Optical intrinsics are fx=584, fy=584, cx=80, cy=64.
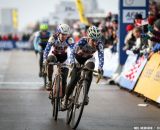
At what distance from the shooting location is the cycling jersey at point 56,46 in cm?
1238

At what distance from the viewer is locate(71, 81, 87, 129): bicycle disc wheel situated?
10.7 meters

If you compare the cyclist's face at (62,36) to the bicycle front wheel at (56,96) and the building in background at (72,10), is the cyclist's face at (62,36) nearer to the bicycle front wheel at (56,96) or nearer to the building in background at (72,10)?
the bicycle front wheel at (56,96)

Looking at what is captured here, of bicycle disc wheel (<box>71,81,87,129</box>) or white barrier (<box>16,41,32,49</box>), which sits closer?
bicycle disc wheel (<box>71,81,87,129</box>)

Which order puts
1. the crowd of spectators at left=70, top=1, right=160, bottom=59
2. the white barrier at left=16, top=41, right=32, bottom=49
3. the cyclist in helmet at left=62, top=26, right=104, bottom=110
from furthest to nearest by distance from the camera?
the white barrier at left=16, top=41, right=32, bottom=49 < the crowd of spectators at left=70, top=1, right=160, bottom=59 < the cyclist in helmet at left=62, top=26, right=104, bottom=110

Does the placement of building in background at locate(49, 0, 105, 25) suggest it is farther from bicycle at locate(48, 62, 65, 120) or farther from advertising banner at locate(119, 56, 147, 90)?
bicycle at locate(48, 62, 65, 120)

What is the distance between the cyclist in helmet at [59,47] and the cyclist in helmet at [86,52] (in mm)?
589

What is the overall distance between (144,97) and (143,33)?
3.04m

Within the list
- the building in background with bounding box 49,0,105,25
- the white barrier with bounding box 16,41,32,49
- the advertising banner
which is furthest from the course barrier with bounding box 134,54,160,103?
the white barrier with bounding box 16,41,32,49

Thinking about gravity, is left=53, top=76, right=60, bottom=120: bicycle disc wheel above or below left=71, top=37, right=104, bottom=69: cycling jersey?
below

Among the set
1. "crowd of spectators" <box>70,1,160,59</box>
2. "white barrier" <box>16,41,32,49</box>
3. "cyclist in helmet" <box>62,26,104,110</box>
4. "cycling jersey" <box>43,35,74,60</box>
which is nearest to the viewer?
"cyclist in helmet" <box>62,26,104,110</box>

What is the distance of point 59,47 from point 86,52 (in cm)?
148

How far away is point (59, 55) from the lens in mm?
12961

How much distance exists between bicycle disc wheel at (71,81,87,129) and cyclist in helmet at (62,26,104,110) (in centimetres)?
42

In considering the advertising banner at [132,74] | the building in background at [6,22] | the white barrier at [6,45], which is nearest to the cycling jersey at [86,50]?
the advertising banner at [132,74]
